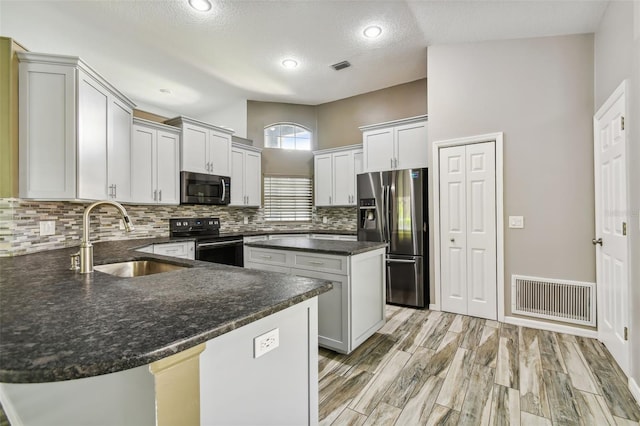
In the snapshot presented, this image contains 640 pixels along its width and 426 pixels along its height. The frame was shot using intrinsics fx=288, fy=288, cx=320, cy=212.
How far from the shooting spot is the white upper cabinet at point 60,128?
219 centimetres

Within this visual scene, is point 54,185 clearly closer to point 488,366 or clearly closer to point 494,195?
point 488,366

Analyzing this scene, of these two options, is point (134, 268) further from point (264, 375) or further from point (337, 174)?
point (337, 174)

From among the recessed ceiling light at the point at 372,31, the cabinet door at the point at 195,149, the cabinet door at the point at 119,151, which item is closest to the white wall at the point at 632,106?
the recessed ceiling light at the point at 372,31

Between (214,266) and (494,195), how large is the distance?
9.67ft

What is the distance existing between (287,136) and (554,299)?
14.9 feet

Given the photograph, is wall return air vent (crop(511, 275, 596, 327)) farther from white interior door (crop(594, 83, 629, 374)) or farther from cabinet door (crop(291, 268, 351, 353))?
cabinet door (crop(291, 268, 351, 353))

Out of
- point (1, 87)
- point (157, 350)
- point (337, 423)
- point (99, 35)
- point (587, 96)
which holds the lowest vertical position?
point (337, 423)

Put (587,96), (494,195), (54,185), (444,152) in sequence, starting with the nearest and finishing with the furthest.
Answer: (54,185)
(587,96)
(494,195)
(444,152)

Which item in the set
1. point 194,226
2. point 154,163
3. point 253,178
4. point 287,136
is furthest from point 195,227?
point 287,136

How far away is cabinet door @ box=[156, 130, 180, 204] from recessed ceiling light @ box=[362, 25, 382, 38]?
107 inches

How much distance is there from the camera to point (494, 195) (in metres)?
3.12

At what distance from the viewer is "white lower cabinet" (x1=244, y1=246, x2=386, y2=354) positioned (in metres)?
2.34

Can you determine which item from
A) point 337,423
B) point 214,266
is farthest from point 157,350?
point 337,423

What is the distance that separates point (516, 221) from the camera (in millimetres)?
3035
